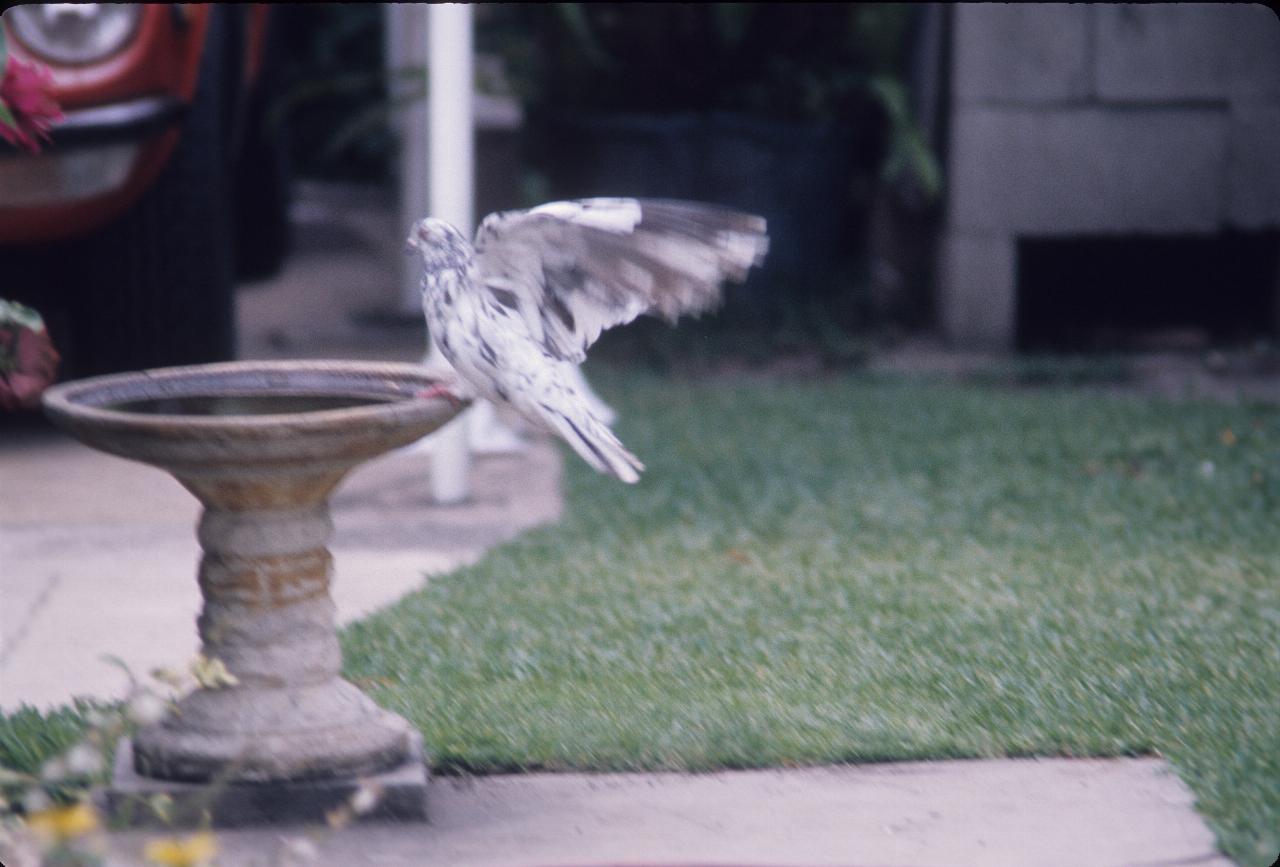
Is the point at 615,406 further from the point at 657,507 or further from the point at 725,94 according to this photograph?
the point at 725,94

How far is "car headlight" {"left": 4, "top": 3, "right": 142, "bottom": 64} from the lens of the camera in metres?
4.64

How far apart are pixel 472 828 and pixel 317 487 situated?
62 centimetres

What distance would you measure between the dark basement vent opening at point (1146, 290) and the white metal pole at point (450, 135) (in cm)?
338

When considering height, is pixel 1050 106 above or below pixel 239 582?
above

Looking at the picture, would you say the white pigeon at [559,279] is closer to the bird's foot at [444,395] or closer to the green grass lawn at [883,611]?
the bird's foot at [444,395]

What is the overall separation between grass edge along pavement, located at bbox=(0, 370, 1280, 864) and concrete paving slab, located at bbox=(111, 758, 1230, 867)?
62 mm

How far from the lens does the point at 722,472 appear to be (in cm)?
520

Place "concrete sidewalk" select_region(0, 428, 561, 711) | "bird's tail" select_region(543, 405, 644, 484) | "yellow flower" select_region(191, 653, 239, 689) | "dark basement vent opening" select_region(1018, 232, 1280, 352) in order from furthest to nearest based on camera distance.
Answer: "dark basement vent opening" select_region(1018, 232, 1280, 352), "concrete sidewalk" select_region(0, 428, 561, 711), "bird's tail" select_region(543, 405, 644, 484), "yellow flower" select_region(191, 653, 239, 689)

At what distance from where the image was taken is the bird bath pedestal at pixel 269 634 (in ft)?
8.73

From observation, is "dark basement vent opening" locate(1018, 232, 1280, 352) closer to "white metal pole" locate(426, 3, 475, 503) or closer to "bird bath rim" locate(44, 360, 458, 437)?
"white metal pole" locate(426, 3, 475, 503)

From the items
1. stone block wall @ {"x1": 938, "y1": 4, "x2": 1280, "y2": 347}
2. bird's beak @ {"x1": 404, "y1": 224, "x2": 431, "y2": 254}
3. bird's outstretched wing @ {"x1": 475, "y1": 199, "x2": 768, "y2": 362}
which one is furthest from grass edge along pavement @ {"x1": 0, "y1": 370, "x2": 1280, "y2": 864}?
stone block wall @ {"x1": 938, "y1": 4, "x2": 1280, "y2": 347}

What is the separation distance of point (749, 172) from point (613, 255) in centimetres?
496

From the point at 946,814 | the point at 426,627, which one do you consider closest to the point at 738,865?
the point at 946,814

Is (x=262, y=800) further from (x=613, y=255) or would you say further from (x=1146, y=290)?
(x=1146, y=290)
